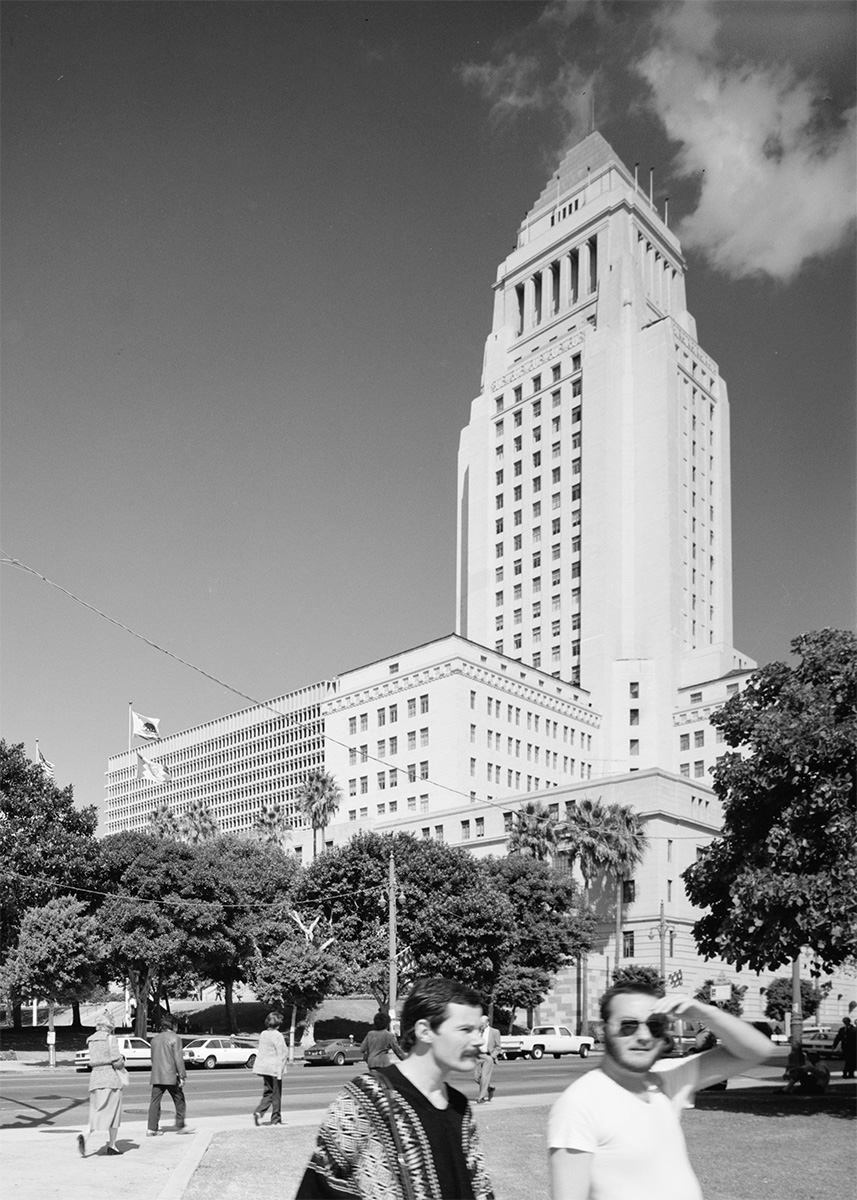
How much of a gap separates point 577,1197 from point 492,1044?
22.3 metres

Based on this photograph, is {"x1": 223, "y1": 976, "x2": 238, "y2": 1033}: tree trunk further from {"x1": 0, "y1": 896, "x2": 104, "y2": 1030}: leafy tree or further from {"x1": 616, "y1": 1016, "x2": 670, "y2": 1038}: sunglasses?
{"x1": 616, "y1": 1016, "x2": 670, "y2": 1038}: sunglasses

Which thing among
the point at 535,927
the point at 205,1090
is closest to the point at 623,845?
the point at 535,927

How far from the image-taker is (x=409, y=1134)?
12.0 feet

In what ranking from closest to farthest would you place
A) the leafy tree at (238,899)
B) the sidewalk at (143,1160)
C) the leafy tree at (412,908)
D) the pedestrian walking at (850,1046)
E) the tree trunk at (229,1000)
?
the sidewalk at (143,1160) < the pedestrian walking at (850,1046) < the leafy tree at (412,908) < the leafy tree at (238,899) < the tree trunk at (229,1000)

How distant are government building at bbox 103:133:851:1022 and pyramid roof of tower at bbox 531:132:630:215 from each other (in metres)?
0.32

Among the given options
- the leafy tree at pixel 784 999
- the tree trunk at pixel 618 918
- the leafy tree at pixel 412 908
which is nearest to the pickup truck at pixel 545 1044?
the leafy tree at pixel 412 908

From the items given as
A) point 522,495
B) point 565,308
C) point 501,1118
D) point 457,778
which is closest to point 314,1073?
point 501,1118

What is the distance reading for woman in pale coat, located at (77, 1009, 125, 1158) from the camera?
14469 mm

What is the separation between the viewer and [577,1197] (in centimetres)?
376

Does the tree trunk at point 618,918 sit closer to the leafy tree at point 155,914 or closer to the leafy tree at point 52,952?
the leafy tree at point 155,914

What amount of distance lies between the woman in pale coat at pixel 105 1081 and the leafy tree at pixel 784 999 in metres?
67.7

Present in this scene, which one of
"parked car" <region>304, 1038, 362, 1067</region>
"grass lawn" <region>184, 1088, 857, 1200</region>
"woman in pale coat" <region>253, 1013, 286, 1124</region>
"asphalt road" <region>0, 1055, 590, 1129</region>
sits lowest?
"parked car" <region>304, 1038, 362, 1067</region>

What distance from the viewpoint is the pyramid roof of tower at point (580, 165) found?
133375 millimetres

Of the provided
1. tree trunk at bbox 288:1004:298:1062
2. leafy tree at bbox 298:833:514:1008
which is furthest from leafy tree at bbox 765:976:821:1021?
tree trunk at bbox 288:1004:298:1062
